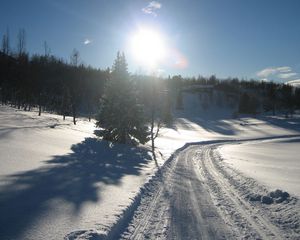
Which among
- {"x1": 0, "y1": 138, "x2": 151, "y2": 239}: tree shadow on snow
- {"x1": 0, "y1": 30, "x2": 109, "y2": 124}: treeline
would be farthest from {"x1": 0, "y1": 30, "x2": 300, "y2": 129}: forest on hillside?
{"x1": 0, "y1": 138, "x2": 151, "y2": 239}: tree shadow on snow

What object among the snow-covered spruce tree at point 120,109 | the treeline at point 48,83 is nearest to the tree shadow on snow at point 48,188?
the snow-covered spruce tree at point 120,109

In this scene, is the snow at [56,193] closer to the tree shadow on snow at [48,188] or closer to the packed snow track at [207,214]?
the tree shadow on snow at [48,188]

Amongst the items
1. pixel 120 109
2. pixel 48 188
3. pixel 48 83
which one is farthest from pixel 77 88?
pixel 48 188

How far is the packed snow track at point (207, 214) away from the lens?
7730mm

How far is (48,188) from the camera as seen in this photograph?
11055mm

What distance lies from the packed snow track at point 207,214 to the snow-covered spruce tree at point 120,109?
16.7 m

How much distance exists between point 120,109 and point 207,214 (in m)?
21.9

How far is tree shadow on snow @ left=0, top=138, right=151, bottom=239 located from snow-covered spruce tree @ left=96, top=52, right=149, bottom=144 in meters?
12.1

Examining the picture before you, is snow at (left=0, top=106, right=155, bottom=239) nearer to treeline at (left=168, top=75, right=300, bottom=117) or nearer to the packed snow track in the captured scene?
the packed snow track

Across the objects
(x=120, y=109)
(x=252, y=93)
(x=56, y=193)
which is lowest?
(x=56, y=193)

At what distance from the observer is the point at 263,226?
841 cm

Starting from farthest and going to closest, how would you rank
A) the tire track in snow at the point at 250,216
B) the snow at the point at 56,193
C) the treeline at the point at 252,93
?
the treeline at the point at 252,93, the tire track in snow at the point at 250,216, the snow at the point at 56,193

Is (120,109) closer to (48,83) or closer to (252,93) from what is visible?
(48,83)

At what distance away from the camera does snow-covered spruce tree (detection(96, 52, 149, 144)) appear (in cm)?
3061
